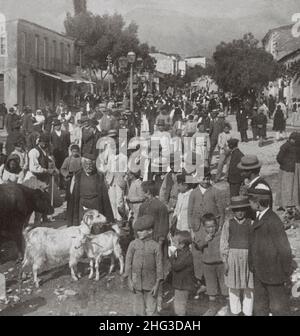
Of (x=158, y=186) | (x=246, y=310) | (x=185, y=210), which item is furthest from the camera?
(x=158, y=186)

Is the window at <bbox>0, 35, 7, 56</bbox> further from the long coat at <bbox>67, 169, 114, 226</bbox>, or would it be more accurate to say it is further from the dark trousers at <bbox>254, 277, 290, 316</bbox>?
the dark trousers at <bbox>254, 277, 290, 316</bbox>

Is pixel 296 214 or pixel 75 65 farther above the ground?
pixel 75 65

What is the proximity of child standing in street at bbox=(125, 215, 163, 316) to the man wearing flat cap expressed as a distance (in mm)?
2263

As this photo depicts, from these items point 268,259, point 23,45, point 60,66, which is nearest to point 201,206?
point 268,259

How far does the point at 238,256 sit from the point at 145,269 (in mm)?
1068

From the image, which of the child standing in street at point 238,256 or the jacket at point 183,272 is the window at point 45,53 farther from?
the child standing in street at point 238,256

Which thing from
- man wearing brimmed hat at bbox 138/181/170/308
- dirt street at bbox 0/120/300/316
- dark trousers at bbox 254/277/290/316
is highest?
man wearing brimmed hat at bbox 138/181/170/308

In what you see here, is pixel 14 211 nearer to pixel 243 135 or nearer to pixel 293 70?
pixel 293 70

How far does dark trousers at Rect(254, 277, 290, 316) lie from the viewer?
20.0 feet

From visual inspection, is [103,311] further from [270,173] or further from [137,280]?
[270,173]

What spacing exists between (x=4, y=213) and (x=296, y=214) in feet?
17.1

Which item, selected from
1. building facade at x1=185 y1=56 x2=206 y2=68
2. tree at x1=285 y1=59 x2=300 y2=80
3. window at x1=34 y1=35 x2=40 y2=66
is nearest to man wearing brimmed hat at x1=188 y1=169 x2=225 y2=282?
tree at x1=285 y1=59 x2=300 y2=80

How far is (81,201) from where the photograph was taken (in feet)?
28.4
